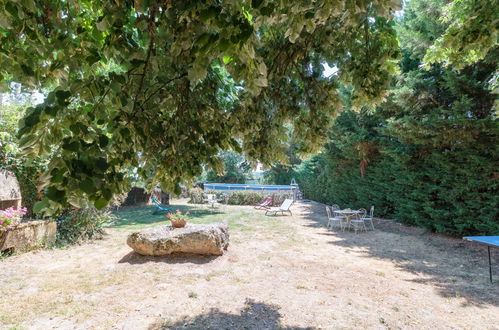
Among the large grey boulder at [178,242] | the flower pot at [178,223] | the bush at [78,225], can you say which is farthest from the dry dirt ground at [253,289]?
the flower pot at [178,223]

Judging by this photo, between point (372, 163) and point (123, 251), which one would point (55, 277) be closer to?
point (123, 251)

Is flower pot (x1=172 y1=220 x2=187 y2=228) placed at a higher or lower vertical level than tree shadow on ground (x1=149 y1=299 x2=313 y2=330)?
higher

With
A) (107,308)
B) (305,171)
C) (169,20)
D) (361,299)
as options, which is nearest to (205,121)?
(169,20)

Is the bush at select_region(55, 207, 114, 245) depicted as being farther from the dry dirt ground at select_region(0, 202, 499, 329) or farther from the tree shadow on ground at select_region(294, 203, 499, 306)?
the tree shadow on ground at select_region(294, 203, 499, 306)

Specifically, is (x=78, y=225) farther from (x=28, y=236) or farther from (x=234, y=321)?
(x=234, y=321)

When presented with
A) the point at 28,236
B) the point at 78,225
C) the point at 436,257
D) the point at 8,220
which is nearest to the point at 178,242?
the point at 8,220

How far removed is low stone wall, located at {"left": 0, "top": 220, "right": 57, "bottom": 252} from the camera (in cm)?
625

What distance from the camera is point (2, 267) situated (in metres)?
5.67

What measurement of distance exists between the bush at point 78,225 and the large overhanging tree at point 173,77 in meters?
6.00

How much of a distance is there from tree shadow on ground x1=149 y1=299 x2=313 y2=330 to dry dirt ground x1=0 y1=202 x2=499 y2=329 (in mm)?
13

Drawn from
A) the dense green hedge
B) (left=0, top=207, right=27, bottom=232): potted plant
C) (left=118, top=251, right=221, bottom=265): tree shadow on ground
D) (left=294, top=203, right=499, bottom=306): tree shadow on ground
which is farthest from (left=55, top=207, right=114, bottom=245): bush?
the dense green hedge

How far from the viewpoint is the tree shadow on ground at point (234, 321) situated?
11.9 ft

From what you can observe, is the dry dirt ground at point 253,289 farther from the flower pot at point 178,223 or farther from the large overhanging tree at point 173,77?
the large overhanging tree at point 173,77

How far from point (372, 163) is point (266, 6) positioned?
45.1 feet
